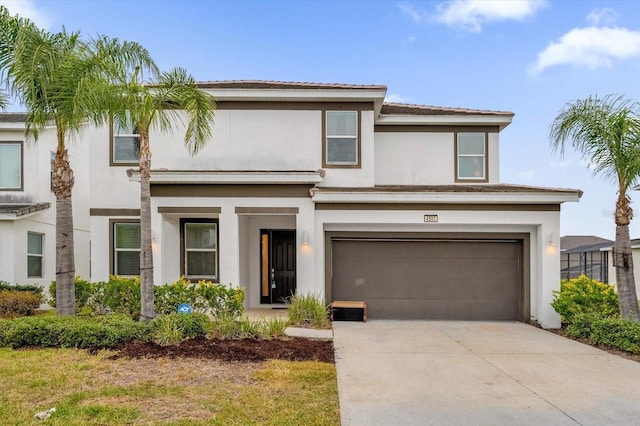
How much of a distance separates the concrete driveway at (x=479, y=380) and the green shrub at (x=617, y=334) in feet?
1.31

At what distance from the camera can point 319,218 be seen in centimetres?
1136

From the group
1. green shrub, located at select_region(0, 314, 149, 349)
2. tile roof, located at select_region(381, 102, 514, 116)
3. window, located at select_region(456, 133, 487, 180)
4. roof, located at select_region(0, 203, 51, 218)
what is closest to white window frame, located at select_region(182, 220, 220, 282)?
green shrub, located at select_region(0, 314, 149, 349)

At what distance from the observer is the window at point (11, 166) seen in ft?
47.7

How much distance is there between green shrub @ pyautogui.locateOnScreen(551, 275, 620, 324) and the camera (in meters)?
10.1

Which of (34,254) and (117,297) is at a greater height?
(34,254)

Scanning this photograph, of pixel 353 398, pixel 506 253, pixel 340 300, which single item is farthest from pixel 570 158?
pixel 353 398

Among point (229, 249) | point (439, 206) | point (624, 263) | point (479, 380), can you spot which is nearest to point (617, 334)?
point (624, 263)

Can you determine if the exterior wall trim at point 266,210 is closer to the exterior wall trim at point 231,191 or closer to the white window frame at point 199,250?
the exterior wall trim at point 231,191

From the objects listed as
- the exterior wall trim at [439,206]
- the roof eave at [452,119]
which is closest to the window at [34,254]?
the exterior wall trim at [439,206]

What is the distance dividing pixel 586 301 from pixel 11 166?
1720 centimetres

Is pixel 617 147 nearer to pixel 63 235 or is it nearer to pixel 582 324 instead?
pixel 582 324

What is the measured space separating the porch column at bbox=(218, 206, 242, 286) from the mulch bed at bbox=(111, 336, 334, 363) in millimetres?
2870

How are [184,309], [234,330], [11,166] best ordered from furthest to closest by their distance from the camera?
1. [11,166]
2. [184,309]
3. [234,330]

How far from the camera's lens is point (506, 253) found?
38.5 ft
